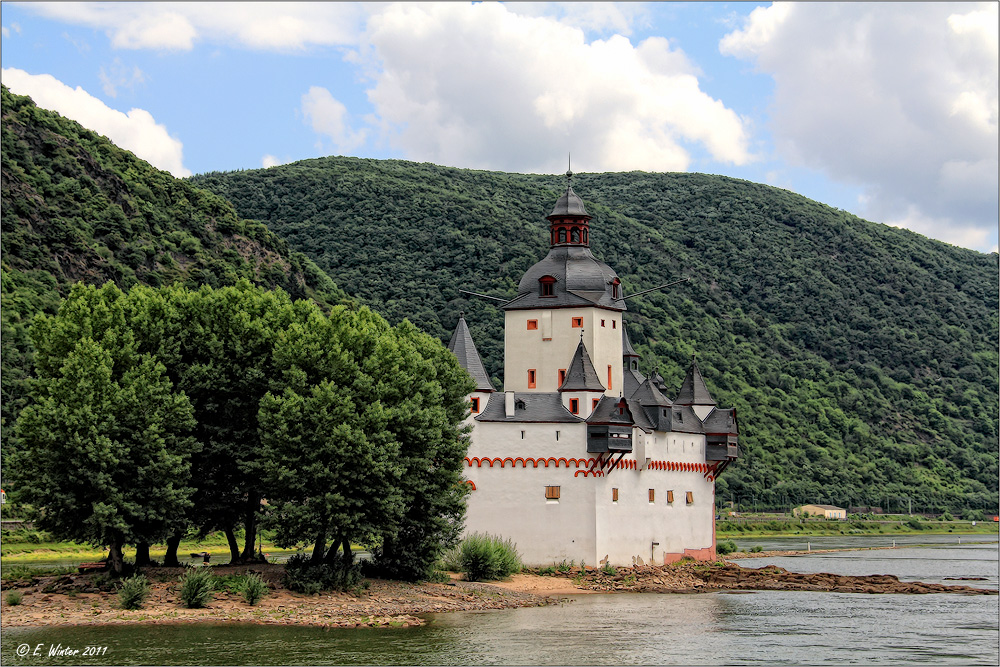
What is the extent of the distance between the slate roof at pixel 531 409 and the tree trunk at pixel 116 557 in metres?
21.7

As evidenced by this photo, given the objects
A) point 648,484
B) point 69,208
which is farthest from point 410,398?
point 69,208

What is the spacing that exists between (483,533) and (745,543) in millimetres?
48946

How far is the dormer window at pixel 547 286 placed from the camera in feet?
229

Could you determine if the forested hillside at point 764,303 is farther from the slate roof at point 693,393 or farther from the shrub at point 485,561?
the shrub at point 485,561

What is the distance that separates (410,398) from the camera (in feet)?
168

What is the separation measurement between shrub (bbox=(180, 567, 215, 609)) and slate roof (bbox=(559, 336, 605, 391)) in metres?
24.9

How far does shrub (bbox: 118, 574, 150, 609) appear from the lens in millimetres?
42344

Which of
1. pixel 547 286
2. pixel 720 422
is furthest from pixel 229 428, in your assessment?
pixel 720 422

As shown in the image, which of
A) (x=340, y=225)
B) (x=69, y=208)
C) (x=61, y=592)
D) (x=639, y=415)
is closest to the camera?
(x=61, y=592)

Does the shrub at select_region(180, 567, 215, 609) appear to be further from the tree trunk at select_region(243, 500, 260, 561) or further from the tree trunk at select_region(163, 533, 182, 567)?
the tree trunk at select_region(243, 500, 260, 561)

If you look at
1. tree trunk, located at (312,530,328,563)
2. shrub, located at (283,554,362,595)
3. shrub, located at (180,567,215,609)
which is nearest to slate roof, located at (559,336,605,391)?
shrub, located at (283,554,362,595)

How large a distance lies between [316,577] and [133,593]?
7393mm

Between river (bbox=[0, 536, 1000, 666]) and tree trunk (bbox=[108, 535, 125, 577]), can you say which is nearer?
river (bbox=[0, 536, 1000, 666])

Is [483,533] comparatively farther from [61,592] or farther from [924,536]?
[924,536]
